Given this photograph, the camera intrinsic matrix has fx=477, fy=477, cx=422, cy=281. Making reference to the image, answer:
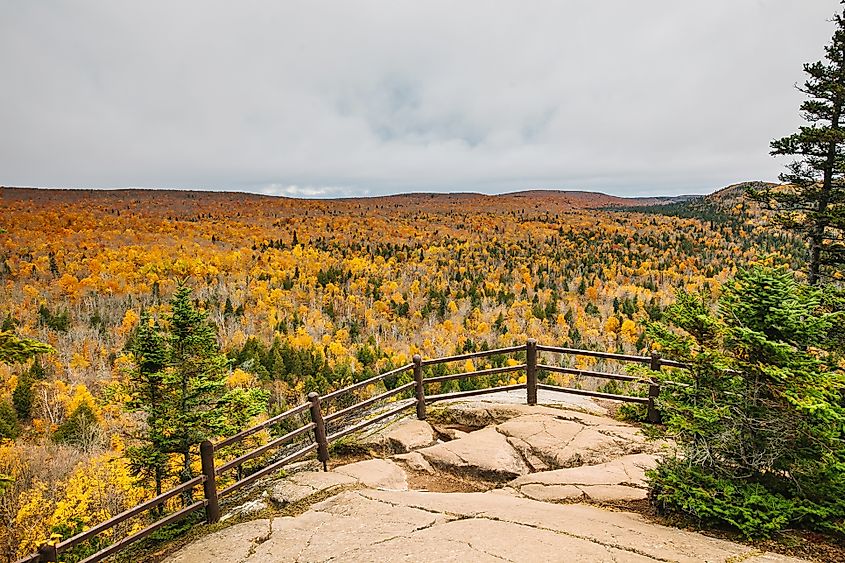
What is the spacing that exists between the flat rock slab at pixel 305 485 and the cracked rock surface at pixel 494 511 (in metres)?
0.03

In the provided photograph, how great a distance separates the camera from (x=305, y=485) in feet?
26.6

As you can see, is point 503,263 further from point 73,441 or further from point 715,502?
point 715,502

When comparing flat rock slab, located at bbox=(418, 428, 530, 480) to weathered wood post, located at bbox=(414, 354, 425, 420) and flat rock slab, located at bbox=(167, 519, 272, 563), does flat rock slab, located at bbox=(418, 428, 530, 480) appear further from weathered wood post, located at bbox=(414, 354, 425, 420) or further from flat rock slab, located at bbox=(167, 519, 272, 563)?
flat rock slab, located at bbox=(167, 519, 272, 563)

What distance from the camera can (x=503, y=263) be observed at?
60.8m

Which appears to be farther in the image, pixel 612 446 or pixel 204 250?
pixel 204 250

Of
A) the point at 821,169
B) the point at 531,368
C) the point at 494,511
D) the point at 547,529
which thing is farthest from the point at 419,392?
the point at 821,169

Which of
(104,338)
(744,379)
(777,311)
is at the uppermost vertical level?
(777,311)

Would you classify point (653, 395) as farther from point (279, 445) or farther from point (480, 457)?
point (279, 445)

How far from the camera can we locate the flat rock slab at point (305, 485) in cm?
773

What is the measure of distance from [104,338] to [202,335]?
28.4 meters

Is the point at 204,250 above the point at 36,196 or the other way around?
the other way around

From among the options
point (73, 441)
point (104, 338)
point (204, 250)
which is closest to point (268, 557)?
point (73, 441)

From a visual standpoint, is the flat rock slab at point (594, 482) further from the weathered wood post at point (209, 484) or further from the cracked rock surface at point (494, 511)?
the weathered wood post at point (209, 484)

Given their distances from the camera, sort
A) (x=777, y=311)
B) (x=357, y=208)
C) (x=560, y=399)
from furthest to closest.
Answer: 1. (x=357, y=208)
2. (x=560, y=399)
3. (x=777, y=311)
